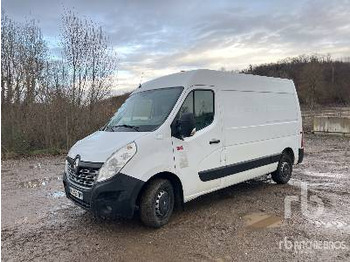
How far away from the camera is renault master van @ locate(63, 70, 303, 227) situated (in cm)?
497

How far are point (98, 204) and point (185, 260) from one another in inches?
56.6

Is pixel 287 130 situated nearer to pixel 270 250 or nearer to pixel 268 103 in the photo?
pixel 268 103

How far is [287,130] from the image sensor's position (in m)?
8.42

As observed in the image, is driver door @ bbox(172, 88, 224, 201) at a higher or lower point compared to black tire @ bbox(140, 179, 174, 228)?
higher

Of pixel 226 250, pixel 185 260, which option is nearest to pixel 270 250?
pixel 226 250

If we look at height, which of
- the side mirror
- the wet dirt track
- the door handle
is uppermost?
the side mirror

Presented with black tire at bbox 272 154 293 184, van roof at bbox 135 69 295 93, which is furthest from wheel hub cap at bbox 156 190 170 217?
black tire at bbox 272 154 293 184

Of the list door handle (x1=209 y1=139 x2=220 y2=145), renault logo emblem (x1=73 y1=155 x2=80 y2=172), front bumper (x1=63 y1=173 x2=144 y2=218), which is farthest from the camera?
door handle (x1=209 y1=139 x2=220 y2=145)

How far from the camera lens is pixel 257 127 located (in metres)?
7.38

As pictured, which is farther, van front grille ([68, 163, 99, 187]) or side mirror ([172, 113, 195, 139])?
side mirror ([172, 113, 195, 139])

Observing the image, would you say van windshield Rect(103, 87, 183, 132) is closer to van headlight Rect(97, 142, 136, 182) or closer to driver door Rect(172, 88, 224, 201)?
driver door Rect(172, 88, 224, 201)

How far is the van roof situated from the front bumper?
1.99m

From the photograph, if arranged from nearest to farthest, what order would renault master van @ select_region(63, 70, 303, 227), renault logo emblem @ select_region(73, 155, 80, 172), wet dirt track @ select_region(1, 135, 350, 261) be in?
wet dirt track @ select_region(1, 135, 350, 261)
renault master van @ select_region(63, 70, 303, 227)
renault logo emblem @ select_region(73, 155, 80, 172)

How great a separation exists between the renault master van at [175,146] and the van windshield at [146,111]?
2 cm
